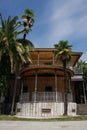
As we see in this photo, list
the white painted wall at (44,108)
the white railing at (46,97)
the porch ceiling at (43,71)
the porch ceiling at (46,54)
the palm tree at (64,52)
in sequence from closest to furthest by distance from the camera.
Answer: the palm tree at (64,52)
the white painted wall at (44,108)
the white railing at (46,97)
the porch ceiling at (43,71)
the porch ceiling at (46,54)

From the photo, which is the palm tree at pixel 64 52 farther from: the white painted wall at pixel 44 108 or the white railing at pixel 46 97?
the white railing at pixel 46 97

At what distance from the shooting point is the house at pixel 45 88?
83.9ft

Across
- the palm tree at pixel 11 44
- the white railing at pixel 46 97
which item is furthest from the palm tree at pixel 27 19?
the white railing at pixel 46 97

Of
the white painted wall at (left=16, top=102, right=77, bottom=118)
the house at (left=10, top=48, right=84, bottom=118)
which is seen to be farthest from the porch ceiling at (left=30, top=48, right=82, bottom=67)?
the white painted wall at (left=16, top=102, right=77, bottom=118)

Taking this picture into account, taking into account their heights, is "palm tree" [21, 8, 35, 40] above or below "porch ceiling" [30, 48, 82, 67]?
above

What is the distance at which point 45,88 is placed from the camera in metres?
30.9

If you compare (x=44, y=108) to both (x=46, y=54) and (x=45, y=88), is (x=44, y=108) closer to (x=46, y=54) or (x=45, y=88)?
(x=45, y=88)

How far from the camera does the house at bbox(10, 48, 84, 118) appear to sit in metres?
25.6

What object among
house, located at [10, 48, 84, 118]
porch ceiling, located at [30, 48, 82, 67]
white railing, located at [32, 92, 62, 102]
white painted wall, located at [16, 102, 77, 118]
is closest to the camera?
white painted wall, located at [16, 102, 77, 118]

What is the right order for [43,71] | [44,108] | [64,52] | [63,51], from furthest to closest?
[43,71]
[44,108]
[64,52]
[63,51]

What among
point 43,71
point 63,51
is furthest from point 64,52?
point 43,71

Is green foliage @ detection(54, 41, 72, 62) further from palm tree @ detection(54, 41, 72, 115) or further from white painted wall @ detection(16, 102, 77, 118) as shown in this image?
white painted wall @ detection(16, 102, 77, 118)
